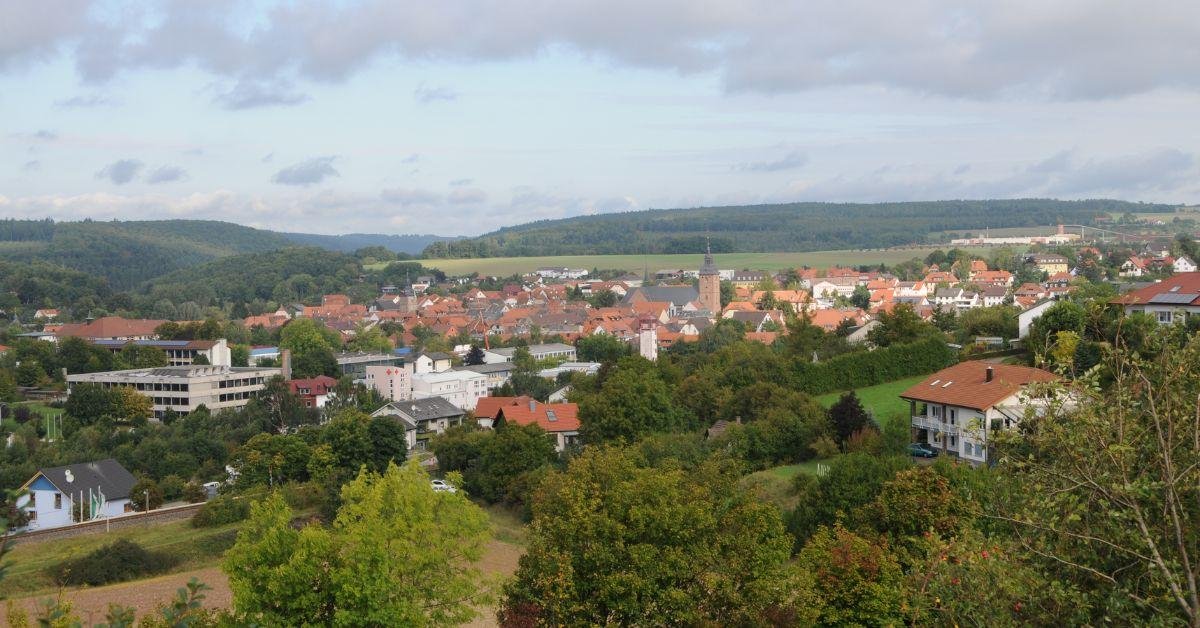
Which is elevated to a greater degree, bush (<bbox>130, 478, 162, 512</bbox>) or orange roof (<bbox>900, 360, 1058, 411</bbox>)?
orange roof (<bbox>900, 360, 1058, 411</bbox>)

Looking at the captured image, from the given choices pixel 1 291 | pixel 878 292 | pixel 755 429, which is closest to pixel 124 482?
pixel 755 429

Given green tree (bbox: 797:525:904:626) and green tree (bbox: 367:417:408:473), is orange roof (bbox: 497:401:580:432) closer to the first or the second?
green tree (bbox: 367:417:408:473)

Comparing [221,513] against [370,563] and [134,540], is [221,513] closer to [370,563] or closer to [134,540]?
[134,540]

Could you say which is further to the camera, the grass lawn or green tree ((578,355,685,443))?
green tree ((578,355,685,443))

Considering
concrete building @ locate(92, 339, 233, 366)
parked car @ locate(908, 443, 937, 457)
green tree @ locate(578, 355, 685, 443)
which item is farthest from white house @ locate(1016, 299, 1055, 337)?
concrete building @ locate(92, 339, 233, 366)

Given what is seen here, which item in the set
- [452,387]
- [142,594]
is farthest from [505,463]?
[452,387]

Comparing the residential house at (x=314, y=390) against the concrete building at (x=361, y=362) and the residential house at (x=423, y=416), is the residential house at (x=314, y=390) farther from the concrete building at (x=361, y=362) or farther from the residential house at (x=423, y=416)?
the residential house at (x=423, y=416)

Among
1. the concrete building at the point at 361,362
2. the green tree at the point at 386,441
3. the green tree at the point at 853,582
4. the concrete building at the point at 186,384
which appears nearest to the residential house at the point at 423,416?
the green tree at the point at 386,441
